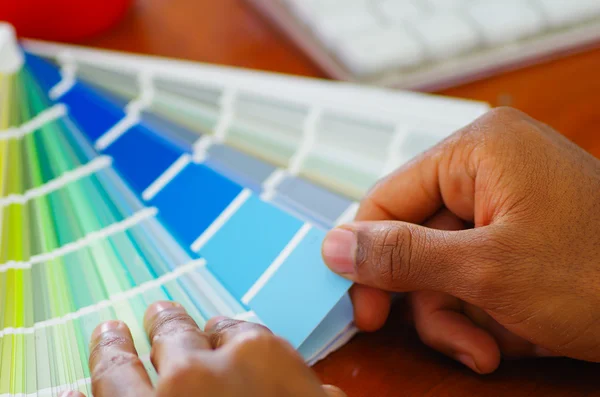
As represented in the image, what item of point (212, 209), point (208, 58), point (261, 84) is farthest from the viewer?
point (208, 58)

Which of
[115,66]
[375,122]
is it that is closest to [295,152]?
[375,122]

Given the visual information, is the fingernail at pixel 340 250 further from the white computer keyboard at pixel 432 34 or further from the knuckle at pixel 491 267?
the white computer keyboard at pixel 432 34

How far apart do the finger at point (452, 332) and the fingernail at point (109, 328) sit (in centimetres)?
30

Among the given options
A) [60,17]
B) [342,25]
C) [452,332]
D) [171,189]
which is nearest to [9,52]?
[60,17]

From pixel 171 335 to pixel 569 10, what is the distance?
32.2 inches

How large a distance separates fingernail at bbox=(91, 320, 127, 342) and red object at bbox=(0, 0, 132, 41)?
61 cm

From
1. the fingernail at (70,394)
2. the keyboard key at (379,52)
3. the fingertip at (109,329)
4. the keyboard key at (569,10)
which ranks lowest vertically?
the fingernail at (70,394)

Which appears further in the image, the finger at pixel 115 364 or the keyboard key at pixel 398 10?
the keyboard key at pixel 398 10

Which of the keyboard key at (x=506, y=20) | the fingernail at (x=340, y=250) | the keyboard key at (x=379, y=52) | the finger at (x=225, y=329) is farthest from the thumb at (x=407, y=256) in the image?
the keyboard key at (x=506, y=20)

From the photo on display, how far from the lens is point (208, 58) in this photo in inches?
40.4

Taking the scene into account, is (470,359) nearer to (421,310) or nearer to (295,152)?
(421,310)

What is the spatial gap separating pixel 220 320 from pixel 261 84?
1.37ft

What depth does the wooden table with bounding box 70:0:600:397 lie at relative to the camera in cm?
62

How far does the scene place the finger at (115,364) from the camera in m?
0.51
